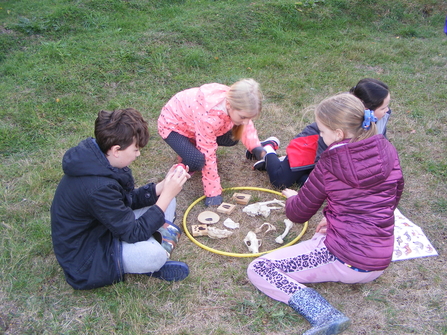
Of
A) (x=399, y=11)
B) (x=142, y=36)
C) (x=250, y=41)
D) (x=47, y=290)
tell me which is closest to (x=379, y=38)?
(x=399, y=11)

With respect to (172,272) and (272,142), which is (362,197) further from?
(272,142)

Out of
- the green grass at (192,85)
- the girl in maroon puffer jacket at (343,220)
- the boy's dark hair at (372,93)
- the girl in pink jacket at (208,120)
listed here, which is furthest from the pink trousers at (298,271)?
the boy's dark hair at (372,93)

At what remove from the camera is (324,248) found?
2.84m

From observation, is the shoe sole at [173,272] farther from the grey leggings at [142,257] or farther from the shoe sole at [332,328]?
the shoe sole at [332,328]

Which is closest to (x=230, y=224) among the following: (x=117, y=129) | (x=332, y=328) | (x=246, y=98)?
(x=246, y=98)

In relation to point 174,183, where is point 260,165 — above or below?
below

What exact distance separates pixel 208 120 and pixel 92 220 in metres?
1.58

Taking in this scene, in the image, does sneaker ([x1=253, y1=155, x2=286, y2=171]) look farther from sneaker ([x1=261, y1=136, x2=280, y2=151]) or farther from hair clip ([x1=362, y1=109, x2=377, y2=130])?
hair clip ([x1=362, y1=109, x2=377, y2=130])

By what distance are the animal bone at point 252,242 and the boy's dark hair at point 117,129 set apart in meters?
Answer: 1.38

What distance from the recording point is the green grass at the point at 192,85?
110 inches

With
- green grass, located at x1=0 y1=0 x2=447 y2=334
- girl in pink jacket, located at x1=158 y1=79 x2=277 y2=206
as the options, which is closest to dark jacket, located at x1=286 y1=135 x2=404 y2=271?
green grass, located at x1=0 y1=0 x2=447 y2=334

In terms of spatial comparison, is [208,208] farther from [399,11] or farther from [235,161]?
[399,11]

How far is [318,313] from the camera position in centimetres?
262

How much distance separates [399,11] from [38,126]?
890 centimetres
